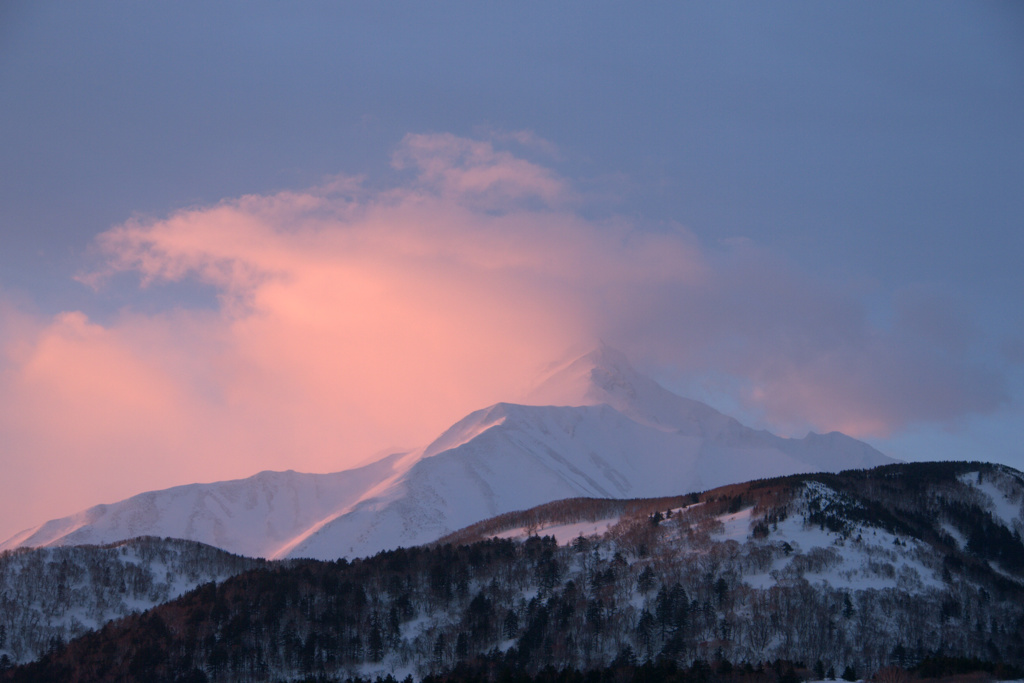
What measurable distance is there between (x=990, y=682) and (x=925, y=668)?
21474 mm

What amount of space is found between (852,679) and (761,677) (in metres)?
16.2

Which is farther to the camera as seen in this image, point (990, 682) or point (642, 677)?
point (642, 677)

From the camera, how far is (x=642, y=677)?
197 m

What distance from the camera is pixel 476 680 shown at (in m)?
199

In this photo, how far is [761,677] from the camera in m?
191

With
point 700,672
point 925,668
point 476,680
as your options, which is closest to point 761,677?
point 700,672

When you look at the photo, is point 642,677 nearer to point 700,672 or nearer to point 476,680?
point 700,672

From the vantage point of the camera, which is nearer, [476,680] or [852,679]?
[852,679]

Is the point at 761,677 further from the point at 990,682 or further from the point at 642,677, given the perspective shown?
the point at 990,682

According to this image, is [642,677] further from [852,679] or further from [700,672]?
[852,679]

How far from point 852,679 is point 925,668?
2144 cm

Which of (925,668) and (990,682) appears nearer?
(990,682)

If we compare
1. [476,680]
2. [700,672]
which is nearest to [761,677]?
[700,672]

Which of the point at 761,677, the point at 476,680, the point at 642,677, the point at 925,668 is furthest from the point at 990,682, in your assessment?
the point at 476,680
